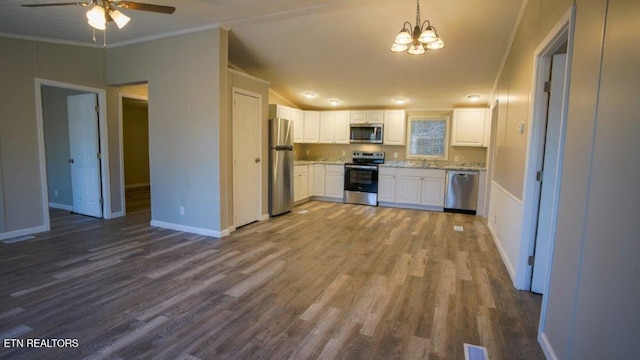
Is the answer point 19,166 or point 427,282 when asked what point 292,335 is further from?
point 19,166

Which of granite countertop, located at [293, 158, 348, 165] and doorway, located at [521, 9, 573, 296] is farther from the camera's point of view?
granite countertop, located at [293, 158, 348, 165]

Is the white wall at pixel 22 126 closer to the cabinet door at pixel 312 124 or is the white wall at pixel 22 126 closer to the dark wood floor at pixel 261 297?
the dark wood floor at pixel 261 297

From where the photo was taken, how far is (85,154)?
5254 millimetres

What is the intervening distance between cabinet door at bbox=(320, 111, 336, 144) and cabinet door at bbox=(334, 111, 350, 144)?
73 millimetres

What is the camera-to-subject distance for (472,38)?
156 inches

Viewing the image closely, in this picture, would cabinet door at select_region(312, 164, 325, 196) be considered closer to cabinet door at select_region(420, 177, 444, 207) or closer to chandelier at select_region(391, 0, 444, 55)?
cabinet door at select_region(420, 177, 444, 207)

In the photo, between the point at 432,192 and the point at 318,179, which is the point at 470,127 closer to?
the point at 432,192

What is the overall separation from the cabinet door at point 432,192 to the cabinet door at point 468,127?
38.5 inches

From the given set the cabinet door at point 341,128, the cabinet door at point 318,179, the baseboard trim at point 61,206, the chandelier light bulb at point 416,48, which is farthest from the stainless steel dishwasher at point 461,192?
the baseboard trim at point 61,206

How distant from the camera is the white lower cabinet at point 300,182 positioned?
6.55 meters

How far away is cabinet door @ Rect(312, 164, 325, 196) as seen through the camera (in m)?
7.23

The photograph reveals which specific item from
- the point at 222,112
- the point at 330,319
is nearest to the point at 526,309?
the point at 330,319

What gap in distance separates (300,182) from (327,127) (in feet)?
5.16

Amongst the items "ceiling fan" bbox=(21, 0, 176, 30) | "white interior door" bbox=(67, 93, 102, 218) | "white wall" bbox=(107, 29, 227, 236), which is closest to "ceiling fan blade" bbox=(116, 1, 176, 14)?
"ceiling fan" bbox=(21, 0, 176, 30)
